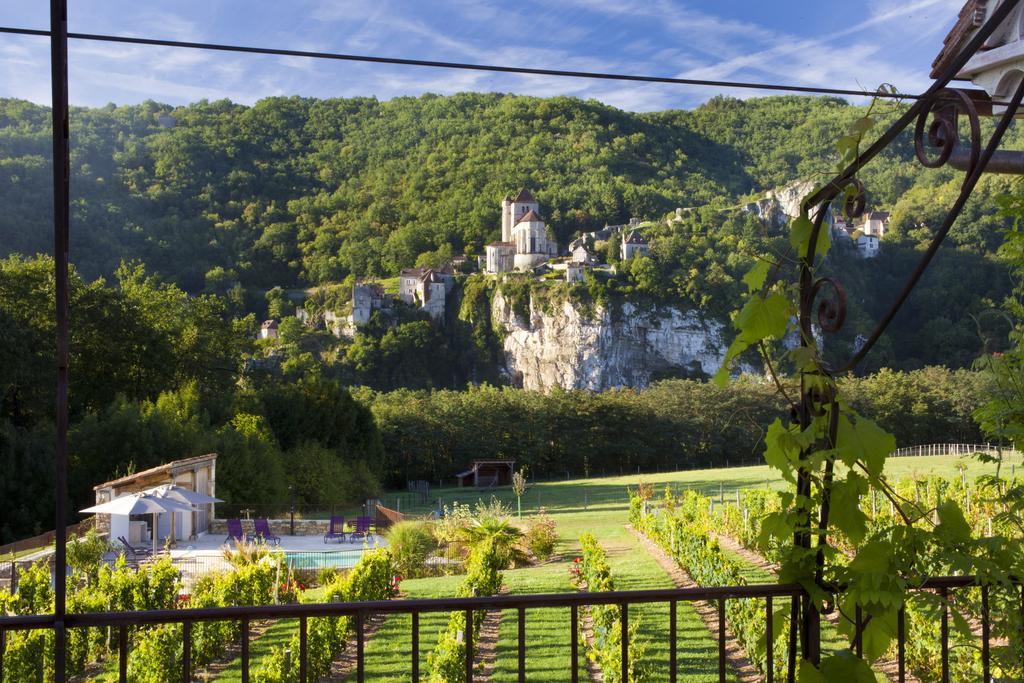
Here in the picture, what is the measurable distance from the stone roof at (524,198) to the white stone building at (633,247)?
1004 cm

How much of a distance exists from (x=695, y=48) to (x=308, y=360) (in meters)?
47.4

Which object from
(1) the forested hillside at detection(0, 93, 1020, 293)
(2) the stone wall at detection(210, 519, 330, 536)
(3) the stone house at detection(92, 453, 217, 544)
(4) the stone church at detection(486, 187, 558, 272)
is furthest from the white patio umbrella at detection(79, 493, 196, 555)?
(4) the stone church at detection(486, 187, 558, 272)

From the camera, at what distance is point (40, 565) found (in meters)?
9.02

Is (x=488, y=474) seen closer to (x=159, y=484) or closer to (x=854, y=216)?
(x=159, y=484)

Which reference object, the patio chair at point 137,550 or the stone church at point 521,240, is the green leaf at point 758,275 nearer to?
the patio chair at point 137,550

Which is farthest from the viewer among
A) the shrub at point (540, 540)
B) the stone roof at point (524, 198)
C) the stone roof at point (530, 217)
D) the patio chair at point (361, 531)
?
the stone roof at point (524, 198)

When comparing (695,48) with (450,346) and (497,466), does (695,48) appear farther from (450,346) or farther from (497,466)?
(450,346)

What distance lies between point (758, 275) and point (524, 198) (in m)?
70.7

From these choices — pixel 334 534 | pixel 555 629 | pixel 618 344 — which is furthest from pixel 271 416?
pixel 618 344

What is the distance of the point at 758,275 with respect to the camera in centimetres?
170

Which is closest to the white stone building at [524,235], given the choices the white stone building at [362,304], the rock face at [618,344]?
the rock face at [618,344]

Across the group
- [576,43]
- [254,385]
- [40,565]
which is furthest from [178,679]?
[254,385]

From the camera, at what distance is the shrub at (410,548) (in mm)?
12266

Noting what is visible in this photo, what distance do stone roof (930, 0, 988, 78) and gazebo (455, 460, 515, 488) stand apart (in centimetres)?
3226
